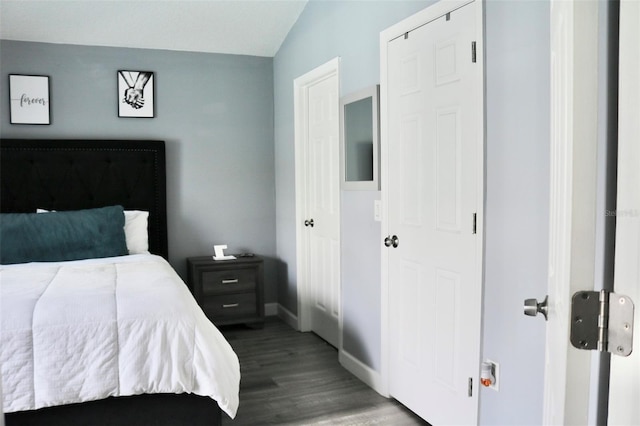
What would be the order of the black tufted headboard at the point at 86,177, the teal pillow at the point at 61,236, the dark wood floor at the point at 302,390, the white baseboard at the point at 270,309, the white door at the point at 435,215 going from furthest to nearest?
1. the white baseboard at the point at 270,309
2. the black tufted headboard at the point at 86,177
3. the teal pillow at the point at 61,236
4. the dark wood floor at the point at 302,390
5. the white door at the point at 435,215

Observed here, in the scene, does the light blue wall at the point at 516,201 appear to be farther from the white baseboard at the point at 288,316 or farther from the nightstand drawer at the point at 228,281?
the nightstand drawer at the point at 228,281

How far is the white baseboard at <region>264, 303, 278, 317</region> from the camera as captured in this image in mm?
4977

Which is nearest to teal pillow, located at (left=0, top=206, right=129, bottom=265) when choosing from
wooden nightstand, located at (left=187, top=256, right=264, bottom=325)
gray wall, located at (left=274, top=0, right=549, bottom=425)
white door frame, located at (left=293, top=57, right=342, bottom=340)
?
wooden nightstand, located at (left=187, top=256, right=264, bottom=325)

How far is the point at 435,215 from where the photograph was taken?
263 centimetres

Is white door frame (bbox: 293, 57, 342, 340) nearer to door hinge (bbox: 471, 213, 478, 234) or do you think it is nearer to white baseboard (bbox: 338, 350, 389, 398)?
white baseboard (bbox: 338, 350, 389, 398)

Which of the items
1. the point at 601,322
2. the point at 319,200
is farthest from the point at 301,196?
the point at 601,322

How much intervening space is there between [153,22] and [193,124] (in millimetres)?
877

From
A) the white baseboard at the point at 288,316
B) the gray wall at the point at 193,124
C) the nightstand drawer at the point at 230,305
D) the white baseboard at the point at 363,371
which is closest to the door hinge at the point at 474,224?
the white baseboard at the point at 363,371

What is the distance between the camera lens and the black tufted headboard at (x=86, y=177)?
13.6 feet

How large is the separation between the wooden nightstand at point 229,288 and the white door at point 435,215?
5.72 ft

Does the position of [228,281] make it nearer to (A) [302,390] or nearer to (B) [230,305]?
(B) [230,305]

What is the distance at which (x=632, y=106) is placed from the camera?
78cm

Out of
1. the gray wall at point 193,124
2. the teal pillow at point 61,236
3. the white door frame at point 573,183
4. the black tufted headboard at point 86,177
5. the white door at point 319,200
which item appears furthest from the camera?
the gray wall at point 193,124

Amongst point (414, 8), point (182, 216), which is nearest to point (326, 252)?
point (182, 216)
